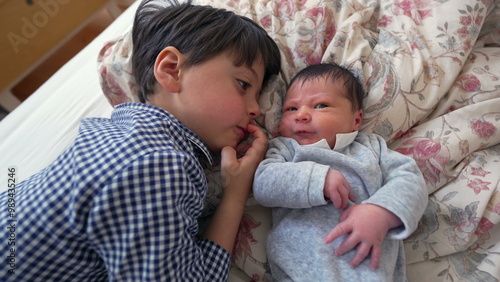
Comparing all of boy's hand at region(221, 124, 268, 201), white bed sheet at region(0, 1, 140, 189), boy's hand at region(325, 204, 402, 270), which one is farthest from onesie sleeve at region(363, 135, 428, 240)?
white bed sheet at region(0, 1, 140, 189)

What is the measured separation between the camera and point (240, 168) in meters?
0.82

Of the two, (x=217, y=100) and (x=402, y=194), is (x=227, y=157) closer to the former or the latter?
(x=217, y=100)

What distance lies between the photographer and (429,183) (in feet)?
2.73

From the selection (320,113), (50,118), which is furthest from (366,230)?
(50,118)

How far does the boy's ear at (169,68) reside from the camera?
83cm

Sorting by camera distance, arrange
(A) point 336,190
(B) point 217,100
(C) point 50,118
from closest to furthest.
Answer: (A) point 336,190 < (B) point 217,100 < (C) point 50,118

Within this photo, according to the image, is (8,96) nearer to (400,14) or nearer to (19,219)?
(19,219)

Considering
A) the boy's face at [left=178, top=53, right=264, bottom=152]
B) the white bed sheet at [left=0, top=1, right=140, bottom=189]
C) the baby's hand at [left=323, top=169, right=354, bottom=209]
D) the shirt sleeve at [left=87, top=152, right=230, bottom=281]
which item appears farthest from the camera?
the white bed sheet at [left=0, top=1, right=140, bottom=189]

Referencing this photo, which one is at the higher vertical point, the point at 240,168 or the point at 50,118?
the point at 50,118

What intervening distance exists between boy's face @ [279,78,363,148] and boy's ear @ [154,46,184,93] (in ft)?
1.03

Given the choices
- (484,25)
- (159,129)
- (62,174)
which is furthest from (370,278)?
(484,25)

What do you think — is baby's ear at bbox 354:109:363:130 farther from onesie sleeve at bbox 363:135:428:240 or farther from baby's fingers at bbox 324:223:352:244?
baby's fingers at bbox 324:223:352:244

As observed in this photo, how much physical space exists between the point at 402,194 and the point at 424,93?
1.18 feet

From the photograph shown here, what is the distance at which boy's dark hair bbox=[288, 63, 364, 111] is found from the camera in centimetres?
87
